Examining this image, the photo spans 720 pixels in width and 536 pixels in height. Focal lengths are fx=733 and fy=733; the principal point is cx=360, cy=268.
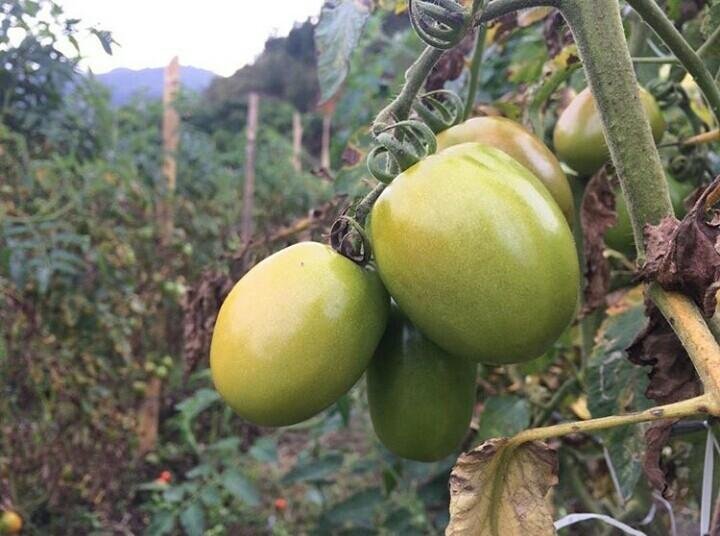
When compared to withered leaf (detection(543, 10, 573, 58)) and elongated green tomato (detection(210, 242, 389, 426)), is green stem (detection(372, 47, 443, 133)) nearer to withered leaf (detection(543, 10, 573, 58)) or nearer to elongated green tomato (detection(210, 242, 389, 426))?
elongated green tomato (detection(210, 242, 389, 426))

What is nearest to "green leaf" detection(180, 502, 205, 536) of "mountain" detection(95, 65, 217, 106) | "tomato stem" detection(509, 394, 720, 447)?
"tomato stem" detection(509, 394, 720, 447)

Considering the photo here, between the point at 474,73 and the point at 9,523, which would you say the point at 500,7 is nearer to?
the point at 474,73

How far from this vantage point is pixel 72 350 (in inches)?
116

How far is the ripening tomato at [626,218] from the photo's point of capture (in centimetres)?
93

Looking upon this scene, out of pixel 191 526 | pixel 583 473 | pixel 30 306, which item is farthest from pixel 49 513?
pixel 583 473

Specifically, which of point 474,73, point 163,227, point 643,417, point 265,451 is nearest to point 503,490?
point 643,417

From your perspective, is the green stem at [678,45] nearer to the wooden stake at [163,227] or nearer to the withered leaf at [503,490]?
the withered leaf at [503,490]

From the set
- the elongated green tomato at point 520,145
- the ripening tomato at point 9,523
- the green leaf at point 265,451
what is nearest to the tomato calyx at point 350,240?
the elongated green tomato at point 520,145

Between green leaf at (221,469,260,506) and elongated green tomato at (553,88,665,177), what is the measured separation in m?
1.56

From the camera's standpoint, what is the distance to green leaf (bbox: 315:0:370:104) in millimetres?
829

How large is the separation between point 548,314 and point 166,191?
3.55m

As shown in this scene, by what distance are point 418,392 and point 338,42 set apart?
1.38 ft

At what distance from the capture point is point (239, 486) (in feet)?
7.07

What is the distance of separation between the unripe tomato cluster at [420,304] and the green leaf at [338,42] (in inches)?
7.9
